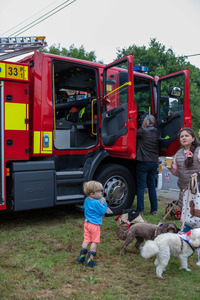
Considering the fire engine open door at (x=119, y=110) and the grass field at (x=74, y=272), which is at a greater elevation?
the fire engine open door at (x=119, y=110)

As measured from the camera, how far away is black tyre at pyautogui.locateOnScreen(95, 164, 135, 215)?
5.59m

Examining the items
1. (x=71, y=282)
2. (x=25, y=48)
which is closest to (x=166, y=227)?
(x=71, y=282)

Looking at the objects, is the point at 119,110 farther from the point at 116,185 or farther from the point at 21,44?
the point at 21,44

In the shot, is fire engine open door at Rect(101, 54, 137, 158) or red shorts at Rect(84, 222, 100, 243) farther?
fire engine open door at Rect(101, 54, 137, 158)

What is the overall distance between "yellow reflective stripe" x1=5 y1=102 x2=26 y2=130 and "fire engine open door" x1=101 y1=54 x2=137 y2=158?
55.3 inches

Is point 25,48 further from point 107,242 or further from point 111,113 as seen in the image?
point 107,242

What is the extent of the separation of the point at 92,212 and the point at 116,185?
2.27m

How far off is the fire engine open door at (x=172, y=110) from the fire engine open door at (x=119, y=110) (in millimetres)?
1003

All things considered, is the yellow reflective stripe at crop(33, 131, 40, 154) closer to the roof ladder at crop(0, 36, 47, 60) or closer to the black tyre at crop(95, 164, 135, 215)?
the black tyre at crop(95, 164, 135, 215)

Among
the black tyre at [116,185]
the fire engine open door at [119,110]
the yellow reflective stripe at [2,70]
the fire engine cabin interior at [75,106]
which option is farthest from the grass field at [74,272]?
the yellow reflective stripe at [2,70]

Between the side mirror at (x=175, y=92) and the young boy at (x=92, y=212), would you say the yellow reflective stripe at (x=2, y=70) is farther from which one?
the side mirror at (x=175, y=92)

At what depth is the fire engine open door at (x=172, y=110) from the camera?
5535 millimetres

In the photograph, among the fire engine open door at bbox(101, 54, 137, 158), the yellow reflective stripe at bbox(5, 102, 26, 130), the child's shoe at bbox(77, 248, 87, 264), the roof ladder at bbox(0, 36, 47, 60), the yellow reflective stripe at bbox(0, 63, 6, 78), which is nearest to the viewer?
the child's shoe at bbox(77, 248, 87, 264)

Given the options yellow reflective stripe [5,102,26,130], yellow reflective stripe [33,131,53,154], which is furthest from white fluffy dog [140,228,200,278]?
yellow reflective stripe [5,102,26,130]
